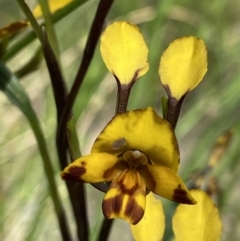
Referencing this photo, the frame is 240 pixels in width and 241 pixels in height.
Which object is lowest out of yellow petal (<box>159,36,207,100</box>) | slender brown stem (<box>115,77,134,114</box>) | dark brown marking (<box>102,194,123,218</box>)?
dark brown marking (<box>102,194,123,218</box>)

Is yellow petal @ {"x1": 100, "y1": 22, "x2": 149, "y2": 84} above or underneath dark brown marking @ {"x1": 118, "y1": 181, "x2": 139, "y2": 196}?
above

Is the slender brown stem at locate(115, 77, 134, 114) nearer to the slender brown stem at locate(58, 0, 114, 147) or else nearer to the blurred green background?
the slender brown stem at locate(58, 0, 114, 147)

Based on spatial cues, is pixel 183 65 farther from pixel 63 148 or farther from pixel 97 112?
pixel 97 112

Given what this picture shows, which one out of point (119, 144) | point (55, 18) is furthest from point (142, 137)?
point (55, 18)

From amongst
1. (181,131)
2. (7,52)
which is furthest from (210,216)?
(181,131)

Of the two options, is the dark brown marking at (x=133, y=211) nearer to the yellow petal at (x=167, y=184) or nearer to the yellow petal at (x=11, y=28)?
the yellow petal at (x=167, y=184)

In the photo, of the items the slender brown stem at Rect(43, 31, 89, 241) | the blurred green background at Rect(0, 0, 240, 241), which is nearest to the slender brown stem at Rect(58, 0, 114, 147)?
the slender brown stem at Rect(43, 31, 89, 241)
